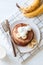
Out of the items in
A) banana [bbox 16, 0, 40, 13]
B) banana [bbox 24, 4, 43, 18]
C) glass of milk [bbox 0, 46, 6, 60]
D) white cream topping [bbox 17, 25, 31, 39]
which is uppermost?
banana [bbox 16, 0, 40, 13]

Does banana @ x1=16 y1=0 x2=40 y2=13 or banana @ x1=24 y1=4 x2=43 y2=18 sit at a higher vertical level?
banana @ x1=16 y1=0 x2=40 y2=13

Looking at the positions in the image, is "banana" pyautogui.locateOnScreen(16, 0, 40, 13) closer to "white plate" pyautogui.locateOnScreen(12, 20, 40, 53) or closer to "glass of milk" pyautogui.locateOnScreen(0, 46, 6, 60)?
"white plate" pyautogui.locateOnScreen(12, 20, 40, 53)

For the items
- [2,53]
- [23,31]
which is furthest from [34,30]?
[2,53]

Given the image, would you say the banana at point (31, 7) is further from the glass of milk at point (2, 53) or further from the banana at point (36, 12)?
the glass of milk at point (2, 53)

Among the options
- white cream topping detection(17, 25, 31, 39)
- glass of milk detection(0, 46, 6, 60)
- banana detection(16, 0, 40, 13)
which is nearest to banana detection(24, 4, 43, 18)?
banana detection(16, 0, 40, 13)

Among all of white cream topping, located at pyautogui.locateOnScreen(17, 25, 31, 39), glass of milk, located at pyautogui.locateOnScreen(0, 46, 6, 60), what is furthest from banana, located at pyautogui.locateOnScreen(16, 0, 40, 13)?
glass of milk, located at pyautogui.locateOnScreen(0, 46, 6, 60)

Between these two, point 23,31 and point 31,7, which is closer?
point 23,31

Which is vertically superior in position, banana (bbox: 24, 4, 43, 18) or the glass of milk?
banana (bbox: 24, 4, 43, 18)

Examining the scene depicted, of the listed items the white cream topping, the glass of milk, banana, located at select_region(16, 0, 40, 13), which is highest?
banana, located at select_region(16, 0, 40, 13)

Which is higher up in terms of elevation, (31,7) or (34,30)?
(31,7)

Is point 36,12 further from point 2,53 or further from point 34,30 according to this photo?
point 2,53

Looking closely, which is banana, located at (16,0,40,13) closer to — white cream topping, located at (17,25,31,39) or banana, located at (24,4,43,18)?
banana, located at (24,4,43,18)

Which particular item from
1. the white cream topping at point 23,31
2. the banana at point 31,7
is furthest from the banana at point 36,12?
the white cream topping at point 23,31

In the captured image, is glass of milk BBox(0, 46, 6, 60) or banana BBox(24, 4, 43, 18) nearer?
glass of milk BBox(0, 46, 6, 60)
